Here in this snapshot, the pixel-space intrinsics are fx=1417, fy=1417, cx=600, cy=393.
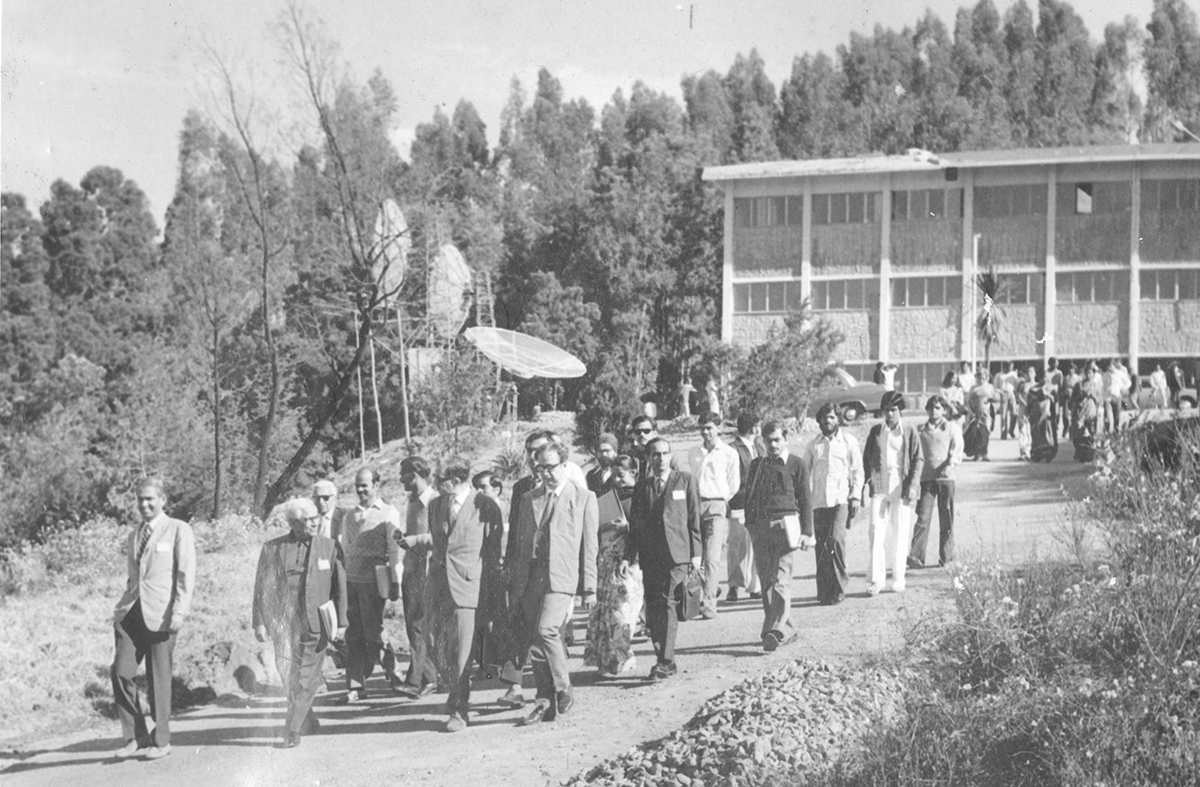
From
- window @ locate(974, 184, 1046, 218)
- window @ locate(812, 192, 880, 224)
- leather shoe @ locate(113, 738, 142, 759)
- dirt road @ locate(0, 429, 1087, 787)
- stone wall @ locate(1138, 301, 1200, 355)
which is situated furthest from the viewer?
window @ locate(812, 192, 880, 224)

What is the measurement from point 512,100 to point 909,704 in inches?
2035

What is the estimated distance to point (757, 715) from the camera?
8281 mm

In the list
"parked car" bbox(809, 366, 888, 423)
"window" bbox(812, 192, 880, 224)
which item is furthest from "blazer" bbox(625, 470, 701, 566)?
"window" bbox(812, 192, 880, 224)

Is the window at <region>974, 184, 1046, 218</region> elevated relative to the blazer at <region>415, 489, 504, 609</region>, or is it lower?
elevated

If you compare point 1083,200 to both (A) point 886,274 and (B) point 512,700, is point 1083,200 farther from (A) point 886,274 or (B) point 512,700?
(B) point 512,700

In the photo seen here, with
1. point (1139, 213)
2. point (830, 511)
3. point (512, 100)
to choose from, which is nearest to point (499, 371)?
point (830, 511)

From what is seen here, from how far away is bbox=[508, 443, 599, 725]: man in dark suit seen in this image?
30.7 feet

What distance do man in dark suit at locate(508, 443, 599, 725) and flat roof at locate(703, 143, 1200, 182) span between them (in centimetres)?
3550

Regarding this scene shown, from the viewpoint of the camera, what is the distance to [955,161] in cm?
4419

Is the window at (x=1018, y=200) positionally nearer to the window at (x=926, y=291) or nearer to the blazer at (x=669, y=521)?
the window at (x=926, y=291)

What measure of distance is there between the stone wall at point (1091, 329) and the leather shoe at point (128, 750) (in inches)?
1517

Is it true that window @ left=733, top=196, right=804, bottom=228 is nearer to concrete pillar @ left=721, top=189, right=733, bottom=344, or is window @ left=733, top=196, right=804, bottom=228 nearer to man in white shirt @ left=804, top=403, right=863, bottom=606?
concrete pillar @ left=721, top=189, right=733, bottom=344

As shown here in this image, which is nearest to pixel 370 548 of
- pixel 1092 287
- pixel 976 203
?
pixel 976 203

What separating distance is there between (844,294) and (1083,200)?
7966 millimetres
